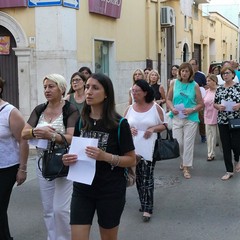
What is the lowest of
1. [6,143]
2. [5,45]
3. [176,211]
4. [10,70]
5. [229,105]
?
[176,211]

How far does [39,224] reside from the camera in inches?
217

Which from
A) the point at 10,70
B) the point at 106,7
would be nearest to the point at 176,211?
the point at 10,70

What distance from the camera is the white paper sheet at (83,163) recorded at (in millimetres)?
3373

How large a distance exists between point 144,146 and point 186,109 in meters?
2.21

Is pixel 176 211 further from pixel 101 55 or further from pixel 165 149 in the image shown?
pixel 101 55

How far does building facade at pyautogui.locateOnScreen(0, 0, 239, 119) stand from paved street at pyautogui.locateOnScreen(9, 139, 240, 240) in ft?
10.6

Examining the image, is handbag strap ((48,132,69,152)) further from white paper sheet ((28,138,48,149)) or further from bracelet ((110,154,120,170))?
bracelet ((110,154,120,170))

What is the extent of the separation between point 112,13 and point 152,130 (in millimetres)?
7915

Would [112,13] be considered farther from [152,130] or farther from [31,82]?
[152,130]

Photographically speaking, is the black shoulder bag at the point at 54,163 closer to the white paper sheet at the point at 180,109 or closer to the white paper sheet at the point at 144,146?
the white paper sheet at the point at 144,146

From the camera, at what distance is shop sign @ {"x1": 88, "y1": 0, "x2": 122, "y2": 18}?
11680mm

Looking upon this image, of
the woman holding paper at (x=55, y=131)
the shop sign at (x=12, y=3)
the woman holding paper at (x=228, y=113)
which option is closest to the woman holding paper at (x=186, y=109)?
the woman holding paper at (x=228, y=113)

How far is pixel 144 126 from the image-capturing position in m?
5.61

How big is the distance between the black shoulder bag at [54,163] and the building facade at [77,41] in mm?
6430
